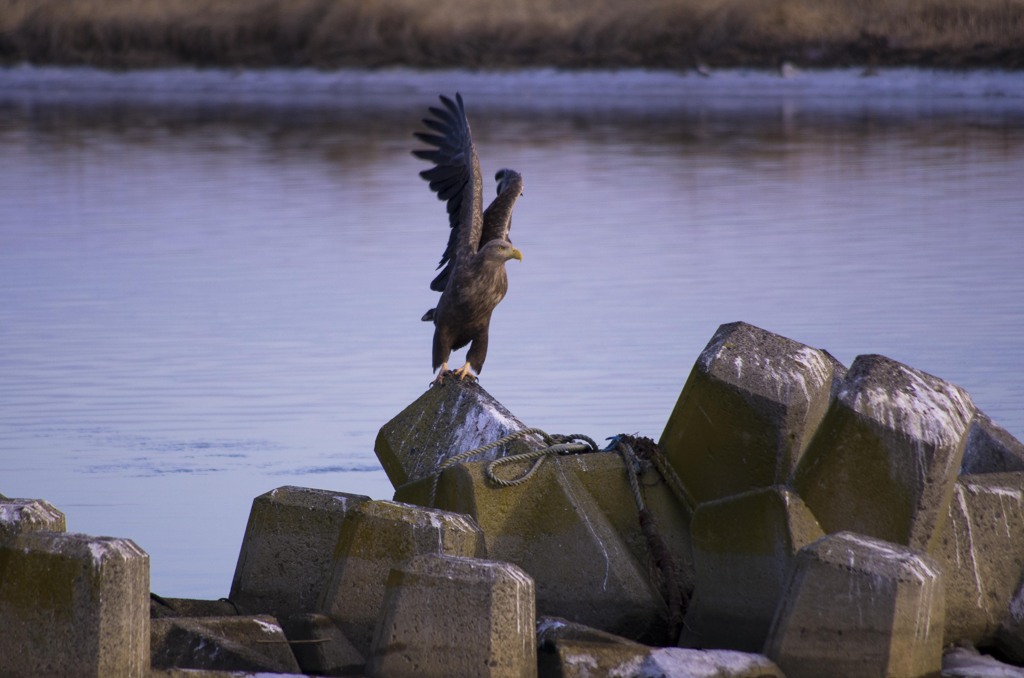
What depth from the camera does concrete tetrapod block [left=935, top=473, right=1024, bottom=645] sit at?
5.18 metres

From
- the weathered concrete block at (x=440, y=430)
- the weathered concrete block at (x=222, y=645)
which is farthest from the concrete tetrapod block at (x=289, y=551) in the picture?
the weathered concrete block at (x=222, y=645)

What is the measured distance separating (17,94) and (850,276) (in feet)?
109

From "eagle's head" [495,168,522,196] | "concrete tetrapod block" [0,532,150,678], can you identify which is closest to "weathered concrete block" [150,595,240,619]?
"concrete tetrapod block" [0,532,150,678]

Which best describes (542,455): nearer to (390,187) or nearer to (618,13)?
(390,187)

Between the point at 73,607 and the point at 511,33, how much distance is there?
48.5m

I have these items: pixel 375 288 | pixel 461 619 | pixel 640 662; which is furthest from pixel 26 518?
pixel 375 288

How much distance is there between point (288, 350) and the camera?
35.2 ft

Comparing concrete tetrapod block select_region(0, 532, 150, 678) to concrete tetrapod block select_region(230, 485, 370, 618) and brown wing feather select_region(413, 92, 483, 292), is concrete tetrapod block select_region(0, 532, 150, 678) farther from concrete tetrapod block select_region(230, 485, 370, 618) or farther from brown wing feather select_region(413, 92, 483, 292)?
brown wing feather select_region(413, 92, 483, 292)

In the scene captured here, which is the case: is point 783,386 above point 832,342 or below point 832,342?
above

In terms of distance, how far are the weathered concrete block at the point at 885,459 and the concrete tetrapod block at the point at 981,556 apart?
0.69 feet

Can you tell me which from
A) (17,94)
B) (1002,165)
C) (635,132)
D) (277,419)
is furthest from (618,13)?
(277,419)

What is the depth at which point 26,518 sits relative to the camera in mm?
4965

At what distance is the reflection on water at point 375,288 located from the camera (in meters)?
8.27

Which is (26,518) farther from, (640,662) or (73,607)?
(640,662)
